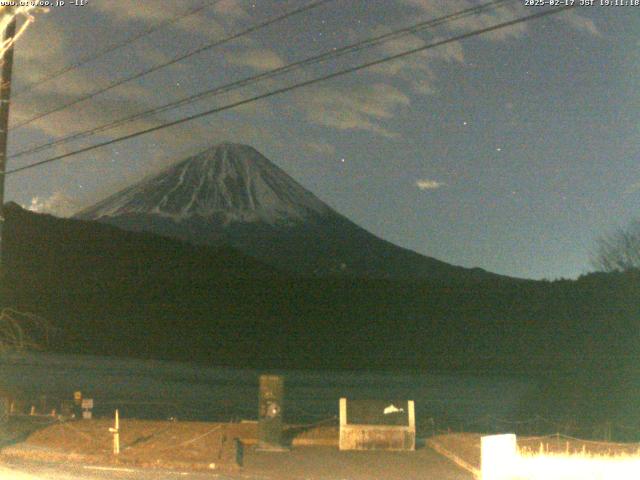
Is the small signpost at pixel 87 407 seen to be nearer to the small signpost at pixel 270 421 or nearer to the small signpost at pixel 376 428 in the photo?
the small signpost at pixel 270 421

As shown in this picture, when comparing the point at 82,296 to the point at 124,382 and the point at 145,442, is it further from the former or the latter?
the point at 145,442

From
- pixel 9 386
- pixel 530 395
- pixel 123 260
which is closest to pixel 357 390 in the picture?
pixel 530 395

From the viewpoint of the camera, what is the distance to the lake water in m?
44.2

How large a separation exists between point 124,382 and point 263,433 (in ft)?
156

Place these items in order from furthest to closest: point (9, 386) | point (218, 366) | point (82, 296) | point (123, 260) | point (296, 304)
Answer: point (123, 260) → point (296, 304) → point (82, 296) → point (218, 366) → point (9, 386)

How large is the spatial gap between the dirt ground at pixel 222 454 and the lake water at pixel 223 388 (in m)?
13.0

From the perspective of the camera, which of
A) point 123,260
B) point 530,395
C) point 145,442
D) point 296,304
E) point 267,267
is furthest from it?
point 267,267

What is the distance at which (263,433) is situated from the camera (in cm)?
2091

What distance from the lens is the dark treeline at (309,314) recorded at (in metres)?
92.9

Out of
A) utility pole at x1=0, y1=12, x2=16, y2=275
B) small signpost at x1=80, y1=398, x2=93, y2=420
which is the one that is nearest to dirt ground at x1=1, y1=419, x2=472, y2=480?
small signpost at x1=80, y1=398, x2=93, y2=420

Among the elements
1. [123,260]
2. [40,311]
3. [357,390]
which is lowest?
[357,390]

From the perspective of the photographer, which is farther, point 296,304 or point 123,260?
point 123,260

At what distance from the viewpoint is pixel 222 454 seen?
19.6 m

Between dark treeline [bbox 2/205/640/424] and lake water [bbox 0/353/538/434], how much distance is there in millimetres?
8511
